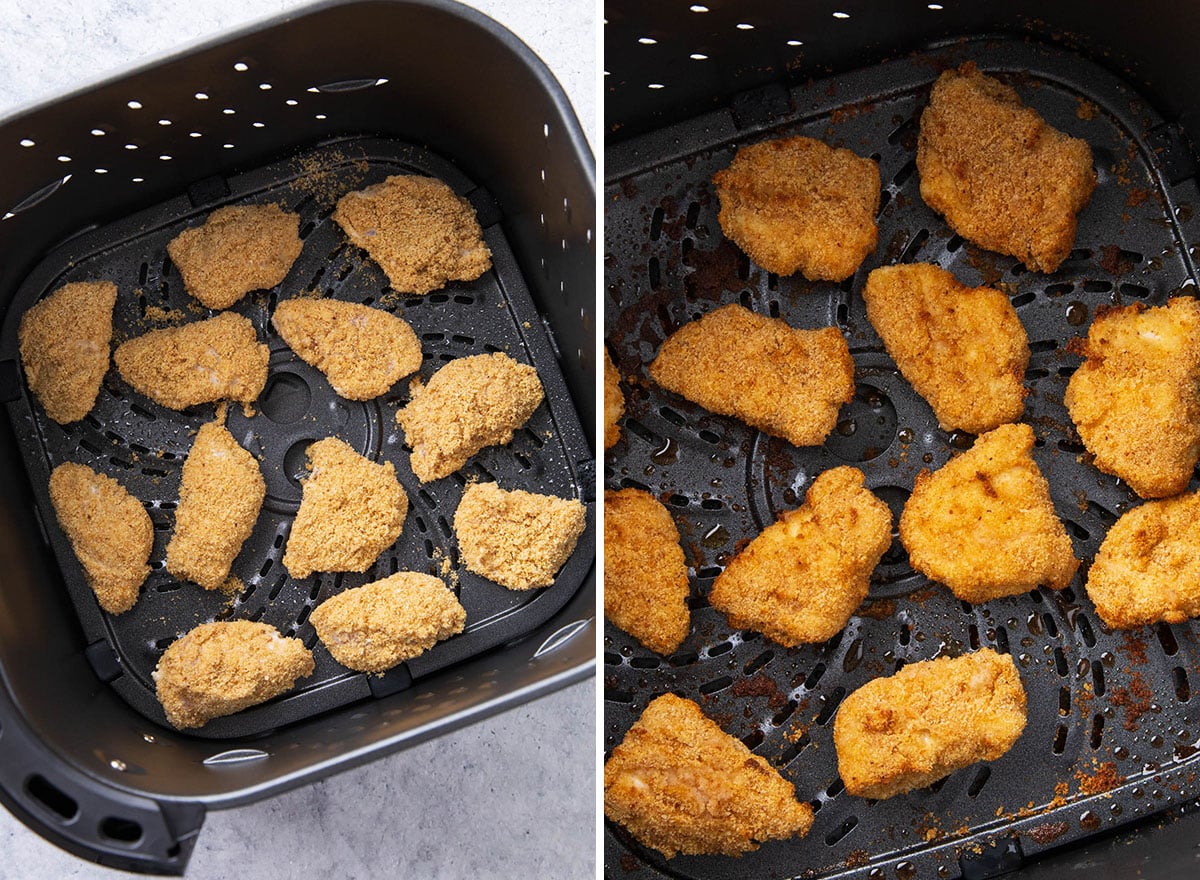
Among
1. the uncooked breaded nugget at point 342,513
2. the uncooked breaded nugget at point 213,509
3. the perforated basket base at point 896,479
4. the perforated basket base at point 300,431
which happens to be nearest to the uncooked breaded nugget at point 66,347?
the perforated basket base at point 300,431

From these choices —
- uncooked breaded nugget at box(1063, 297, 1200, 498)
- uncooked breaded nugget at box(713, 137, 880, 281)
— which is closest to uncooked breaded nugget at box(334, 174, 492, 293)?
uncooked breaded nugget at box(713, 137, 880, 281)

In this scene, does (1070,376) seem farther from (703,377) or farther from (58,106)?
(58,106)

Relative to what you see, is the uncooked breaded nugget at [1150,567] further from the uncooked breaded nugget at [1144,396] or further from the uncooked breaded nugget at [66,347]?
the uncooked breaded nugget at [66,347]

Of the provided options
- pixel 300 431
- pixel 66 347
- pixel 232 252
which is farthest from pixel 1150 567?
pixel 66 347

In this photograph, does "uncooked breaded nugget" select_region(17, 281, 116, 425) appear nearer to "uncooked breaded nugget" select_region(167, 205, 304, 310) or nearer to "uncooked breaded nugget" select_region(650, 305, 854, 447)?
"uncooked breaded nugget" select_region(167, 205, 304, 310)

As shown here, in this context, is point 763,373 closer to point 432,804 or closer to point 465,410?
point 465,410

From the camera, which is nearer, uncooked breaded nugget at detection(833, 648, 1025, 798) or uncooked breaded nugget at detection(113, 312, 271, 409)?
uncooked breaded nugget at detection(833, 648, 1025, 798)
